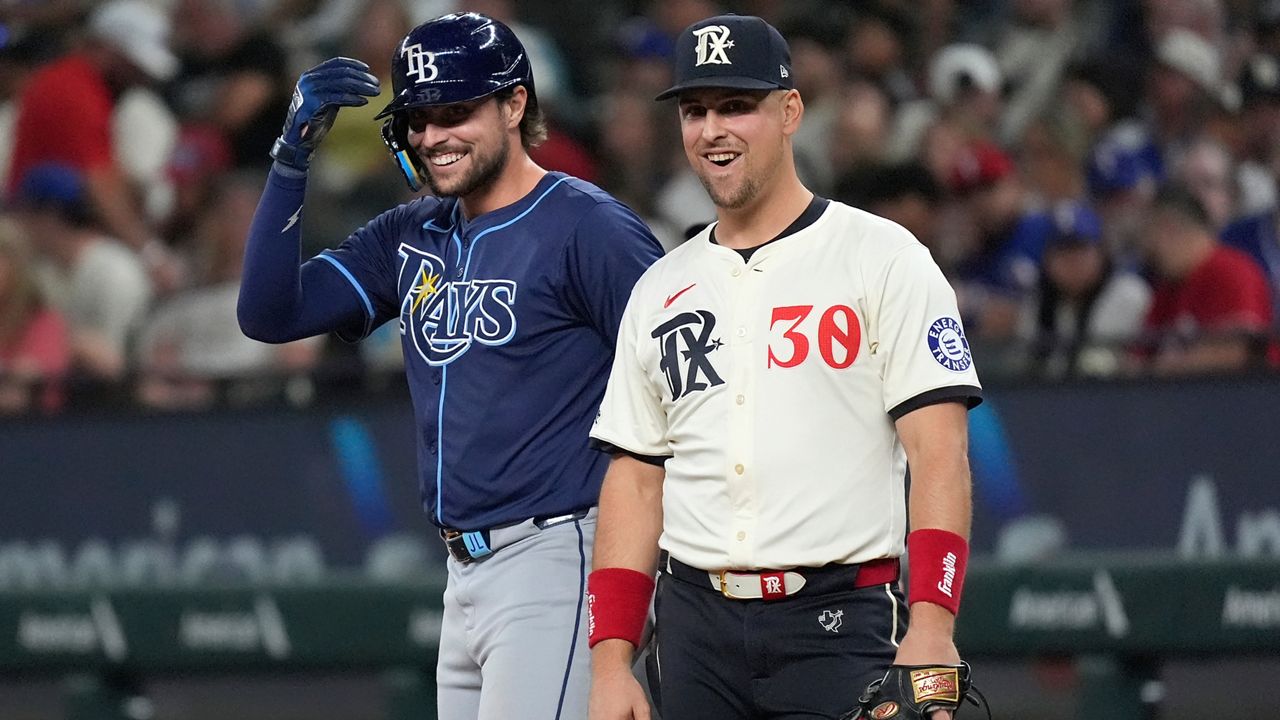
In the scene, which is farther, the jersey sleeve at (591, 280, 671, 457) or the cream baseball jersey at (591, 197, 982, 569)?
the jersey sleeve at (591, 280, 671, 457)

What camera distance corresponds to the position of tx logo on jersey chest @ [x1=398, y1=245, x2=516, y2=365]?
383 centimetres

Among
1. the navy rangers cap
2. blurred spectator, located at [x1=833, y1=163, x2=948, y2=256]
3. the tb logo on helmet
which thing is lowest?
blurred spectator, located at [x1=833, y1=163, x2=948, y2=256]

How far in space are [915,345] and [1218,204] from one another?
4.39m

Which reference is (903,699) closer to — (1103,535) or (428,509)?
(428,509)

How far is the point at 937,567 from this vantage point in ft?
10.4

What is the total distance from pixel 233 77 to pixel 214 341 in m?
2.04

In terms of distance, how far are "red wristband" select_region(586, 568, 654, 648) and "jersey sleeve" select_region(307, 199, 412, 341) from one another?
3.22ft

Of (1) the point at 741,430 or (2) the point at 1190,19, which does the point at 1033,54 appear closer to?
(2) the point at 1190,19

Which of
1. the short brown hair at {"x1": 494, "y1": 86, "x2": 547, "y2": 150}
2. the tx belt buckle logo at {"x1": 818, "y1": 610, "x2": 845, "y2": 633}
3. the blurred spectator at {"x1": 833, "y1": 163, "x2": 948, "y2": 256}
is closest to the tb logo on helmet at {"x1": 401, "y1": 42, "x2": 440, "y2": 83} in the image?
the short brown hair at {"x1": 494, "y1": 86, "x2": 547, "y2": 150}

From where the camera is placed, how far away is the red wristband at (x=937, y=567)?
10.3 ft

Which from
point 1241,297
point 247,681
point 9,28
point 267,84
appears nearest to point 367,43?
point 267,84

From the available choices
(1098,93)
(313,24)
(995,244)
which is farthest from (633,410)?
(313,24)

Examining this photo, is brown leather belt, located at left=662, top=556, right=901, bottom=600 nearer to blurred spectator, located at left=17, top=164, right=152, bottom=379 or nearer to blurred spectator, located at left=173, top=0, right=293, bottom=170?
blurred spectator, located at left=17, top=164, right=152, bottom=379

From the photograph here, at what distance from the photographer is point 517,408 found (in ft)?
12.5
